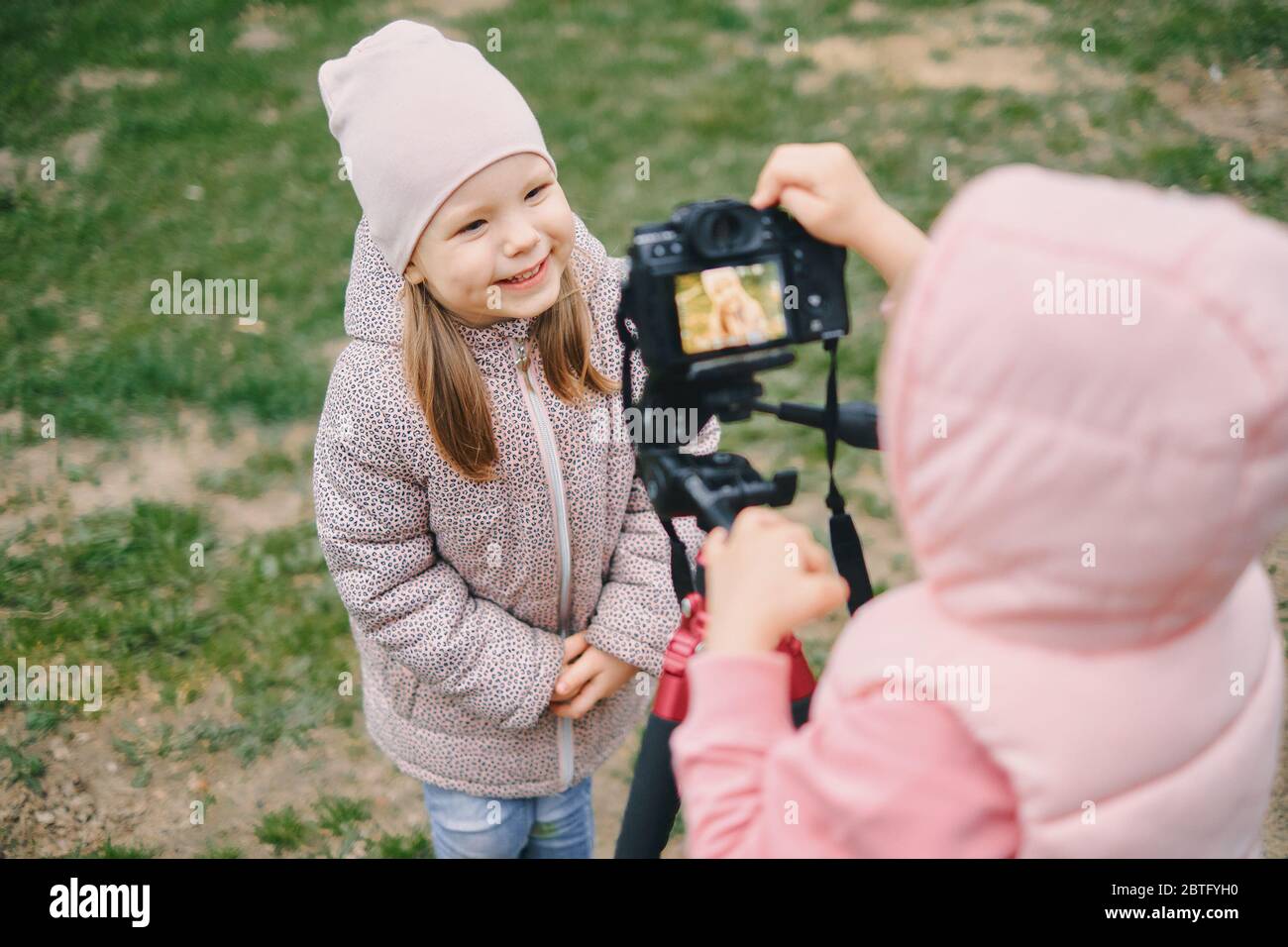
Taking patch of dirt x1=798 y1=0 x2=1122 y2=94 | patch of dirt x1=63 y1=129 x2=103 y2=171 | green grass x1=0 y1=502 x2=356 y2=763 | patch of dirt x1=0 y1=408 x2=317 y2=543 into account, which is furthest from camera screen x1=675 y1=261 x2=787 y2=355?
patch of dirt x1=63 y1=129 x2=103 y2=171

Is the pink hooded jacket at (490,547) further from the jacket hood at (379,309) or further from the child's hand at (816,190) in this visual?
the child's hand at (816,190)

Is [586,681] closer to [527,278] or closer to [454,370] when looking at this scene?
[454,370]

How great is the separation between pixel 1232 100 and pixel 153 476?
179 inches

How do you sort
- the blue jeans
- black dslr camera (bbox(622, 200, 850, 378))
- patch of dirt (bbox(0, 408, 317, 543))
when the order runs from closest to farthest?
black dslr camera (bbox(622, 200, 850, 378)), the blue jeans, patch of dirt (bbox(0, 408, 317, 543))

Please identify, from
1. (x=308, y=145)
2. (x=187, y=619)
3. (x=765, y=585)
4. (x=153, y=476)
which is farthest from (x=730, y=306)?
(x=308, y=145)

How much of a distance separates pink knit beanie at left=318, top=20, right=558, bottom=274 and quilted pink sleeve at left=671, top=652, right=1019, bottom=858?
750 mm

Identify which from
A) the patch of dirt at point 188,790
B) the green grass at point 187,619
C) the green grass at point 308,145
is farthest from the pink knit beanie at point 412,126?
the green grass at point 308,145

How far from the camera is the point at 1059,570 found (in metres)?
0.93

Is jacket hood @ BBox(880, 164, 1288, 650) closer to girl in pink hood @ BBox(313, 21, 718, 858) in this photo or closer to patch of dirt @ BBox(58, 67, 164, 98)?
girl in pink hood @ BBox(313, 21, 718, 858)

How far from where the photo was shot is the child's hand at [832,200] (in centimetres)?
139

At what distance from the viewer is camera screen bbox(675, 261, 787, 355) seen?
1.29 metres

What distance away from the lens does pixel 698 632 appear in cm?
146

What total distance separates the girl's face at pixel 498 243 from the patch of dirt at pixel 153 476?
212 centimetres

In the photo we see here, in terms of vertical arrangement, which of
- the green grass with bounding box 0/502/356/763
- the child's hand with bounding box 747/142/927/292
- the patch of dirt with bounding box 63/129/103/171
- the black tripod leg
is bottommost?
the green grass with bounding box 0/502/356/763
